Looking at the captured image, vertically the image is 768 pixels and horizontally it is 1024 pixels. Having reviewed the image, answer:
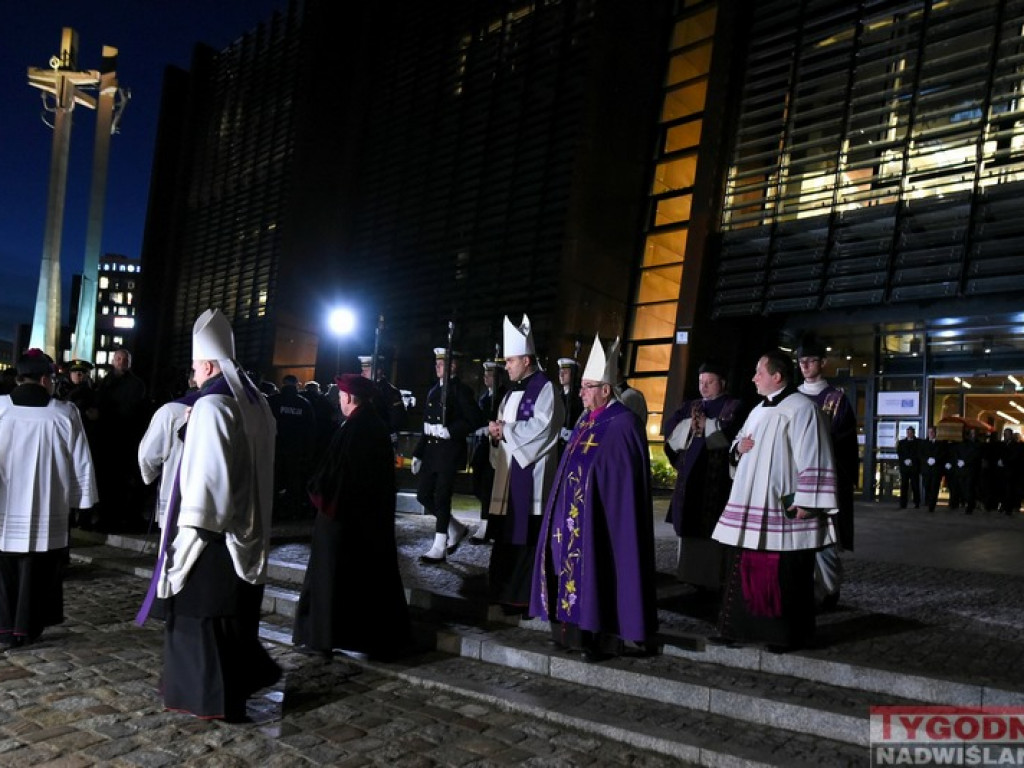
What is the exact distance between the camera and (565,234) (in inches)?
640

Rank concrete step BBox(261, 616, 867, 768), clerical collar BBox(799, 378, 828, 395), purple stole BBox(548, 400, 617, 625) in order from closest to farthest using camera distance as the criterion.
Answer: concrete step BBox(261, 616, 867, 768) < purple stole BBox(548, 400, 617, 625) < clerical collar BBox(799, 378, 828, 395)

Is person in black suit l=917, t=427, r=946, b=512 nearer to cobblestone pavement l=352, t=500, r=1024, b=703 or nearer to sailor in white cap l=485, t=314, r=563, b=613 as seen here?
cobblestone pavement l=352, t=500, r=1024, b=703

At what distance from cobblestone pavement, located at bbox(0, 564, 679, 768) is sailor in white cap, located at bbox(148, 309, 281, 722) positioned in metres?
0.21

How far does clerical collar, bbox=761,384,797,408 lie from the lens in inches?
201

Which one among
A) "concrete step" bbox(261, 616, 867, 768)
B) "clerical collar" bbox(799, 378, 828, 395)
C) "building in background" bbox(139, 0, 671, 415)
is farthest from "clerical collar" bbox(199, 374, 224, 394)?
"building in background" bbox(139, 0, 671, 415)

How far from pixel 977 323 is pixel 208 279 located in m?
22.1

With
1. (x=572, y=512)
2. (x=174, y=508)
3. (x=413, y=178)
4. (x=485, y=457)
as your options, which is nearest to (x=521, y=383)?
(x=572, y=512)

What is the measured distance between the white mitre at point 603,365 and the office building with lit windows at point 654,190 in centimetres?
A: 940

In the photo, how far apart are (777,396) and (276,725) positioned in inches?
142

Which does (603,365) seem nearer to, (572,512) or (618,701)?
(572,512)

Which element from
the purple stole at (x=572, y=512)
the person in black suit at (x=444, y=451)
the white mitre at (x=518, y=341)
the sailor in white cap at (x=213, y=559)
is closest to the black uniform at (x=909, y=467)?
the person in black suit at (x=444, y=451)

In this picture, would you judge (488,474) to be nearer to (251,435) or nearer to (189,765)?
(251,435)

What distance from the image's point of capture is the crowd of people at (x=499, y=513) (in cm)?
405

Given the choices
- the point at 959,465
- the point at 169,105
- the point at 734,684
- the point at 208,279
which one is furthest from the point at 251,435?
the point at 169,105
